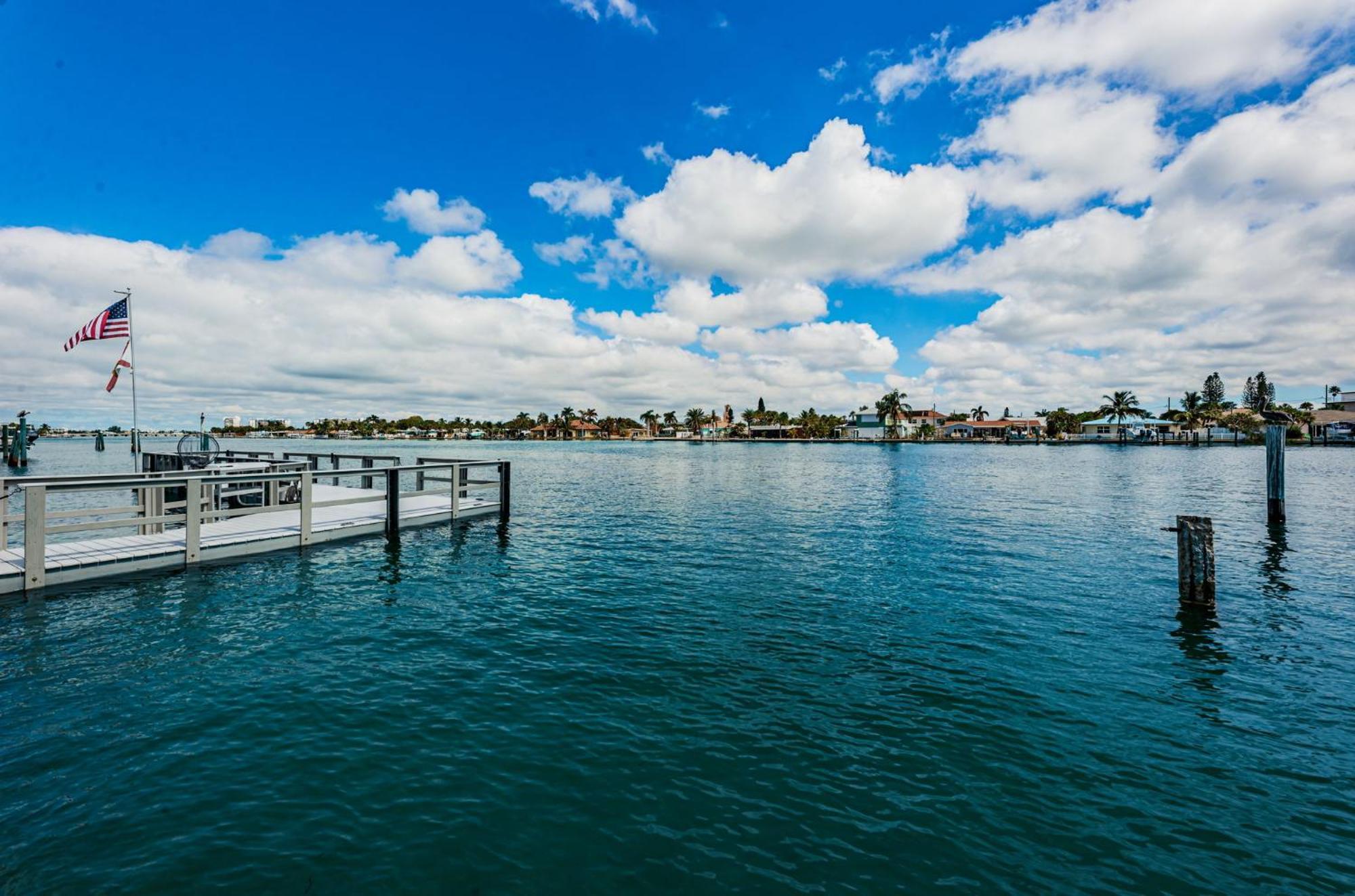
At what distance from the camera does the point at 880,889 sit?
5215mm

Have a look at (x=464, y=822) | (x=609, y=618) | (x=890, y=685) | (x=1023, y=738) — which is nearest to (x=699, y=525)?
(x=609, y=618)

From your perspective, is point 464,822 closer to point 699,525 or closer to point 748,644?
point 748,644

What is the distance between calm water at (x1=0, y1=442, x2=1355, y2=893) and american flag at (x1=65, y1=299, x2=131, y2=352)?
556 inches

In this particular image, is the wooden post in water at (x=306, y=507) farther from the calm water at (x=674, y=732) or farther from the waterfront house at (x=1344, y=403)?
the waterfront house at (x=1344, y=403)

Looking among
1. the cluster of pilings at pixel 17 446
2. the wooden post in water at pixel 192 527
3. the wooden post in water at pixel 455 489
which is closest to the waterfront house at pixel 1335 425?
the wooden post in water at pixel 455 489

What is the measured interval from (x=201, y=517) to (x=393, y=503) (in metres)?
5.29

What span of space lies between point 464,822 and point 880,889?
166 inches

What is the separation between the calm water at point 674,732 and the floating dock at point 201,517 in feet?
3.44

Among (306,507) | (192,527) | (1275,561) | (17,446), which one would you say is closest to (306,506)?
(306,507)

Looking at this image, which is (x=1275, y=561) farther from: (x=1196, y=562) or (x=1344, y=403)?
Result: (x=1344, y=403)

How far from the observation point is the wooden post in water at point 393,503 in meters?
20.4

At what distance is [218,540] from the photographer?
16.8 metres

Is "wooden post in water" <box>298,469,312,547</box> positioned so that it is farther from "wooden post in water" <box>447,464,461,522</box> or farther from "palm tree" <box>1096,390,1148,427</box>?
"palm tree" <box>1096,390,1148,427</box>

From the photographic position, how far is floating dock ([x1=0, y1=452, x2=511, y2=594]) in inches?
523
